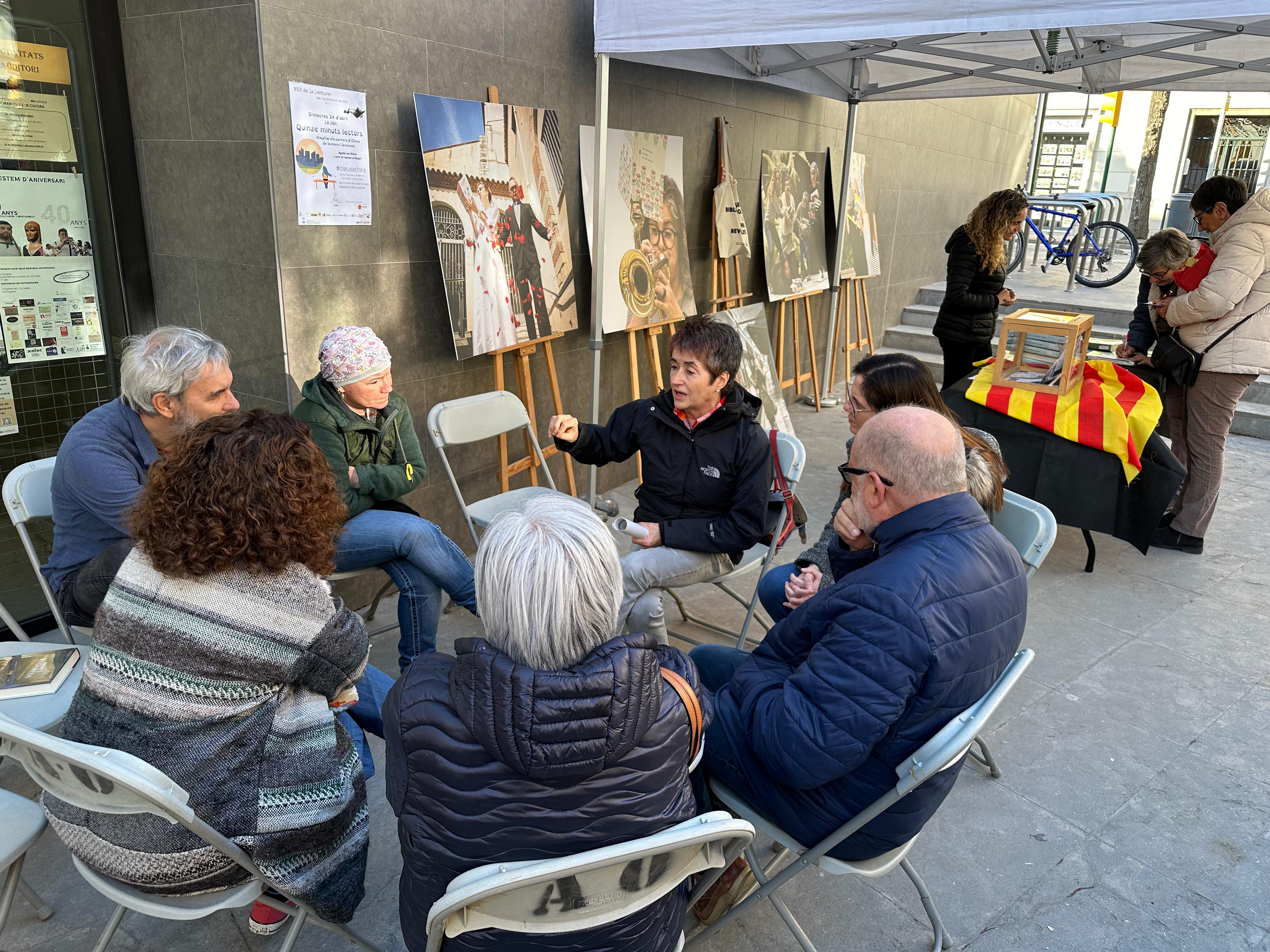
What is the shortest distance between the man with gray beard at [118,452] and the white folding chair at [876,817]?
1.65m

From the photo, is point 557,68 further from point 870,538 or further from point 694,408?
point 870,538

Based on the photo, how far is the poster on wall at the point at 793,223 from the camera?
18.8 ft

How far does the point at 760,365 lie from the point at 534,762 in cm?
454

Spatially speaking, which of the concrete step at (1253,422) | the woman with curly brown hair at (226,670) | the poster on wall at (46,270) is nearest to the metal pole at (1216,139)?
the concrete step at (1253,422)

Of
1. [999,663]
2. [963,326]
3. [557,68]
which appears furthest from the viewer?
[963,326]

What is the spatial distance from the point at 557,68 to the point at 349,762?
3.28m

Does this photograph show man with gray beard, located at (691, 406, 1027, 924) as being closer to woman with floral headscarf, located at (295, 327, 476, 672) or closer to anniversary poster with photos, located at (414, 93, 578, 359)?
woman with floral headscarf, located at (295, 327, 476, 672)

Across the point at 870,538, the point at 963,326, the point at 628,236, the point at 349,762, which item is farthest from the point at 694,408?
the point at 963,326

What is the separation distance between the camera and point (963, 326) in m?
5.18

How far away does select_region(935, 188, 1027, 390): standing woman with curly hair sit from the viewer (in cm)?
480

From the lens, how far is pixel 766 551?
10.1 ft

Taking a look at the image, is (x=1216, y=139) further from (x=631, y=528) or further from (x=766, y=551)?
(x=631, y=528)

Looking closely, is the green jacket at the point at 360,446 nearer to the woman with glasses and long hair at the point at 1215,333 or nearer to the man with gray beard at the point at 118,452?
the man with gray beard at the point at 118,452

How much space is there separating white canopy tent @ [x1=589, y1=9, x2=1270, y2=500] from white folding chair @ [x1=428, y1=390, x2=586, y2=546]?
1.72 ft
